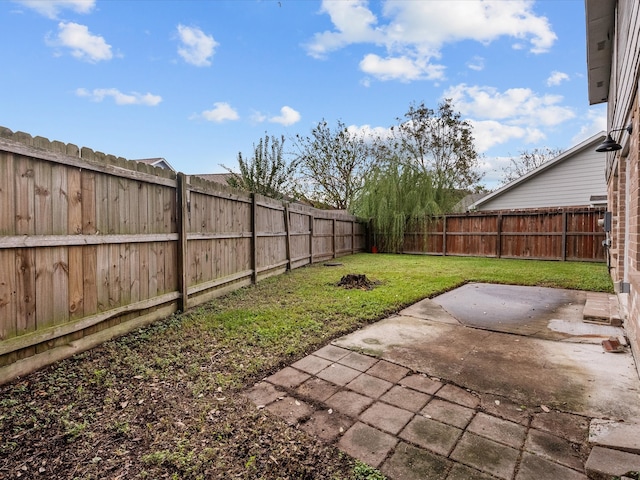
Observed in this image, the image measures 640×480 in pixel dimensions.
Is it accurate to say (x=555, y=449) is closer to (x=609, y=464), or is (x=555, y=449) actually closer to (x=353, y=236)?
(x=609, y=464)

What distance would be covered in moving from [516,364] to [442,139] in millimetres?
16371

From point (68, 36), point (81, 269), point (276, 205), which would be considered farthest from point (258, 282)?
point (68, 36)

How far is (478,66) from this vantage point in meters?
9.98

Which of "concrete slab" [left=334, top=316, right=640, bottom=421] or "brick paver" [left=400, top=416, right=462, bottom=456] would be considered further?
"concrete slab" [left=334, top=316, right=640, bottom=421]

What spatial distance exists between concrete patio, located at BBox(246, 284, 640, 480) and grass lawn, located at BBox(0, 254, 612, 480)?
19 centimetres

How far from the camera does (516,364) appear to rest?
2.57 meters

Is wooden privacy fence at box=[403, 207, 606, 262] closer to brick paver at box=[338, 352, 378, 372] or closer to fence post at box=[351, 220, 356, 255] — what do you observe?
fence post at box=[351, 220, 356, 255]

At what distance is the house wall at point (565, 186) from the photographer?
449 inches

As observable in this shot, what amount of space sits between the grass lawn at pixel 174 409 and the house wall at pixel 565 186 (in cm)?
1178

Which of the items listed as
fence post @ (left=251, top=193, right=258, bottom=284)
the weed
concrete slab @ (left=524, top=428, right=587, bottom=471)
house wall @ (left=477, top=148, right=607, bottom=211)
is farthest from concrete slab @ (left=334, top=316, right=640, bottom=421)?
house wall @ (left=477, top=148, right=607, bottom=211)

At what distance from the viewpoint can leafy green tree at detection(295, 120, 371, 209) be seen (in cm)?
1678

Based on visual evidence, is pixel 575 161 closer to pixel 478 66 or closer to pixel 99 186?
pixel 478 66

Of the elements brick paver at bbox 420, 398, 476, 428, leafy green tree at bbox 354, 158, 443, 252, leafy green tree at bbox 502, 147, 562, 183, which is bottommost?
brick paver at bbox 420, 398, 476, 428

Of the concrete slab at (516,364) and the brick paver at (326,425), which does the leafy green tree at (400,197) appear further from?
the brick paver at (326,425)
